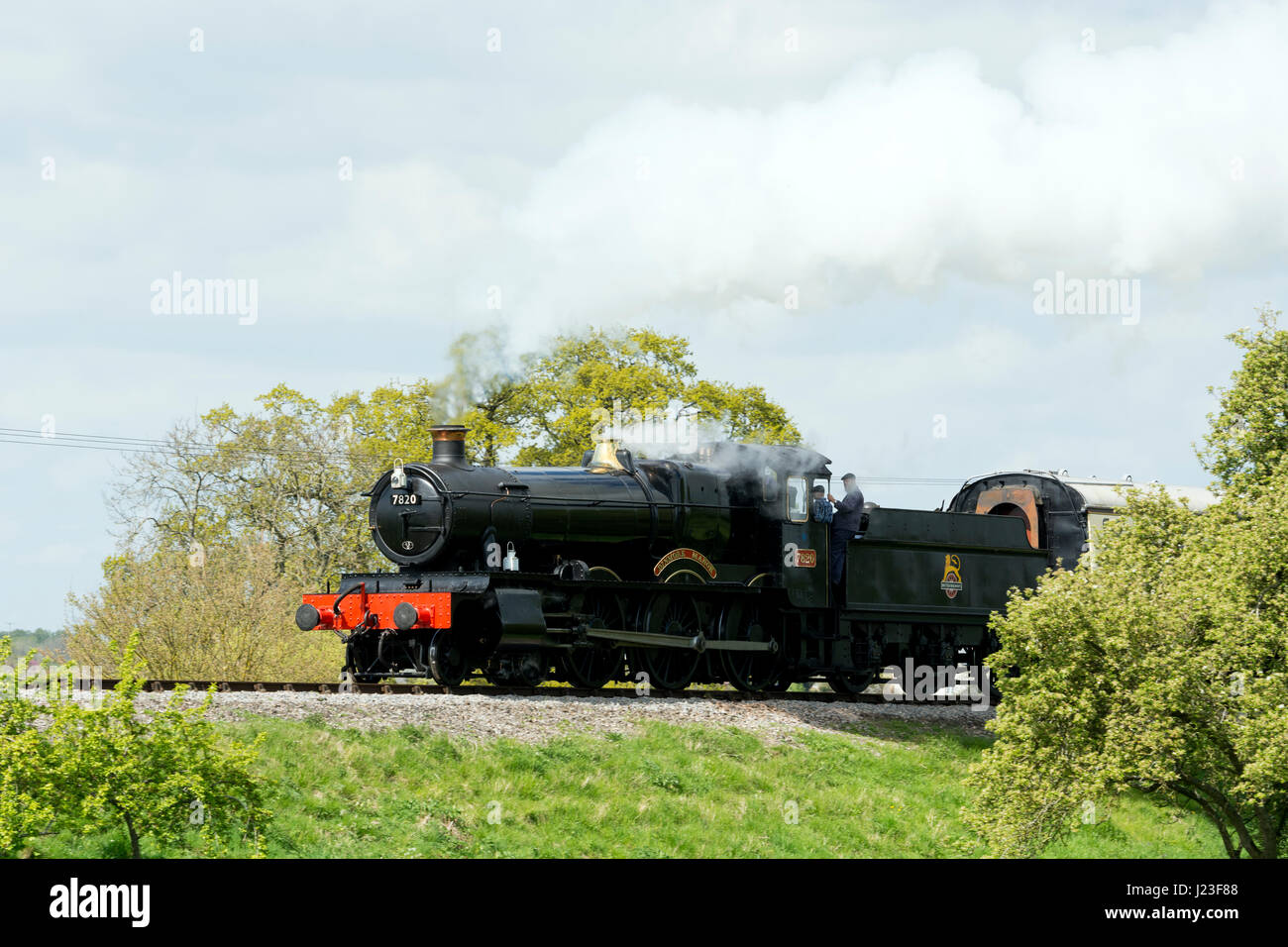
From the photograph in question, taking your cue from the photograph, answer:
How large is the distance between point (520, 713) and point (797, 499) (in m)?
6.10

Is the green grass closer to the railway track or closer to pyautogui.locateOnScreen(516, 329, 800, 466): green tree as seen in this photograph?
the railway track

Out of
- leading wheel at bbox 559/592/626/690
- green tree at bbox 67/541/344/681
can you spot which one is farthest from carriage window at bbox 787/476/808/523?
green tree at bbox 67/541/344/681

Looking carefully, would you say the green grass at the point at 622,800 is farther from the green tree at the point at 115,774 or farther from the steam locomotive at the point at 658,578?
the steam locomotive at the point at 658,578

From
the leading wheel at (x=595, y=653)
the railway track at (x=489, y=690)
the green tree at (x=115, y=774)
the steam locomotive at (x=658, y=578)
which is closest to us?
the green tree at (x=115, y=774)

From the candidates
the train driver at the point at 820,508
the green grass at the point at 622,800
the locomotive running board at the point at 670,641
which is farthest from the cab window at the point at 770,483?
the green grass at the point at 622,800

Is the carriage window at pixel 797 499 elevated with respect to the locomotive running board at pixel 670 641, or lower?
elevated

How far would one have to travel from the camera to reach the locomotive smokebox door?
1994 cm

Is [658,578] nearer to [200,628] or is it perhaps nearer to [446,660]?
[446,660]

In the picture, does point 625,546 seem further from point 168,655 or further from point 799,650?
point 168,655

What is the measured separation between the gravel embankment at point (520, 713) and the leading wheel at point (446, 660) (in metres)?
0.96

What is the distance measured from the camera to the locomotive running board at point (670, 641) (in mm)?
17763
